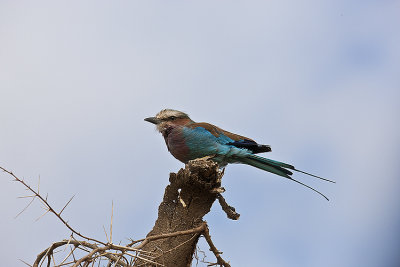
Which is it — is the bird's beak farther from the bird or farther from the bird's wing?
the bird's wing

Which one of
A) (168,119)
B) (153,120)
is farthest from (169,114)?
(153,120)

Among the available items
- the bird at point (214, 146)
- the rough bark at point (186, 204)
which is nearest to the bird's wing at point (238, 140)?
the bird at point (214, 146)

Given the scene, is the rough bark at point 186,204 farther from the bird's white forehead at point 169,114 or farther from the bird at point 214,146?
the bird's white forehead at point 169,114

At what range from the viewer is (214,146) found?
4.92 meters

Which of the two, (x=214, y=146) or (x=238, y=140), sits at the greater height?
(x=238, y=140)

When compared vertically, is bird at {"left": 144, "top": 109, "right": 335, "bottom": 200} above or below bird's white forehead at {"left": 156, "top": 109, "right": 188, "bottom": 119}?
below

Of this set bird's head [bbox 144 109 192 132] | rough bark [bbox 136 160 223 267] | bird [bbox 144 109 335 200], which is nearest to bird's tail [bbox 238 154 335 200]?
bird [bbox 144 109 335 200]

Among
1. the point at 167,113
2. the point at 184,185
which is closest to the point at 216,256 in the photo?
the point at 184,185

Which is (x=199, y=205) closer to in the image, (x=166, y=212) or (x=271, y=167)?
(x=166, y=212)

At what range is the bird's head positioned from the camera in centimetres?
524

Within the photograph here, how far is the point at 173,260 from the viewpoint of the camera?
343 centimetres

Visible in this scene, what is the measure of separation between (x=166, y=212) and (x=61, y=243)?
802 mm

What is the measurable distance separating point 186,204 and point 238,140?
1.62 metres

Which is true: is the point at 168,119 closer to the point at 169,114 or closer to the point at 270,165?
the point at 169,114
